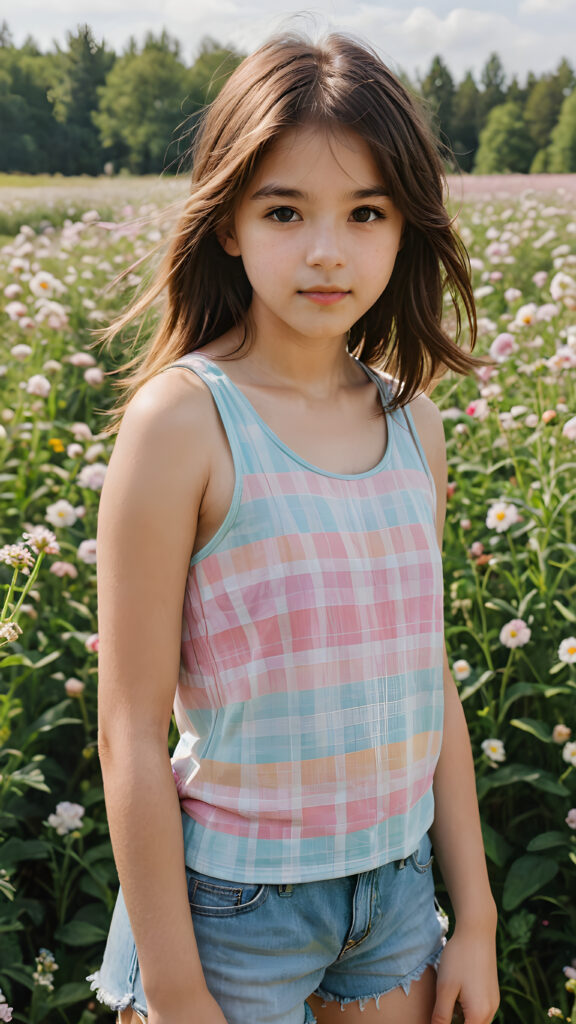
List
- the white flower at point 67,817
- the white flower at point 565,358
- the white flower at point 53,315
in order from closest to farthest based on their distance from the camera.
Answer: the white flower at point 67,817, the white flower at point 565,358, the white flower at point 53,315

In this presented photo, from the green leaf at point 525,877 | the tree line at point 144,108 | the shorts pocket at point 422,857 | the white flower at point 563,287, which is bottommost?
the green leaf at point 525,877

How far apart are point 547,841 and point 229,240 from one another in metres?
1.09

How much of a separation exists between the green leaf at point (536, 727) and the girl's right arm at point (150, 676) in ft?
2.90

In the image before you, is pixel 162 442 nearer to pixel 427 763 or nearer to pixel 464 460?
pixel 427 763

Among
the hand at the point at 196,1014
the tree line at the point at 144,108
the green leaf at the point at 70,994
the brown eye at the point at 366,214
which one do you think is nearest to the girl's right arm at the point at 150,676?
the hand at the point at 196,1014

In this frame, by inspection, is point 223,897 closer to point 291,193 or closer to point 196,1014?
point 196,1014

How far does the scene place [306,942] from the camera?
88 centimetres

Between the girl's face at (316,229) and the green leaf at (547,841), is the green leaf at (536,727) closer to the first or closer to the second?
the green leaf at (547,841)

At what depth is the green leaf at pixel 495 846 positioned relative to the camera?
159cm

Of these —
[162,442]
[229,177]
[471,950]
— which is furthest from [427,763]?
[229,177]

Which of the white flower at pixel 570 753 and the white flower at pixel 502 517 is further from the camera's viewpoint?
the white flower at pixel 502 517

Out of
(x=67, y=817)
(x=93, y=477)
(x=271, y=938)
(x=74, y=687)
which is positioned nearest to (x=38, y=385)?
(x=93, y=477)

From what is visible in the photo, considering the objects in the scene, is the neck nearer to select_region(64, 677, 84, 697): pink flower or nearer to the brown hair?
the brown hair

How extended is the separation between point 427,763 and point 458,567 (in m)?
1.01
